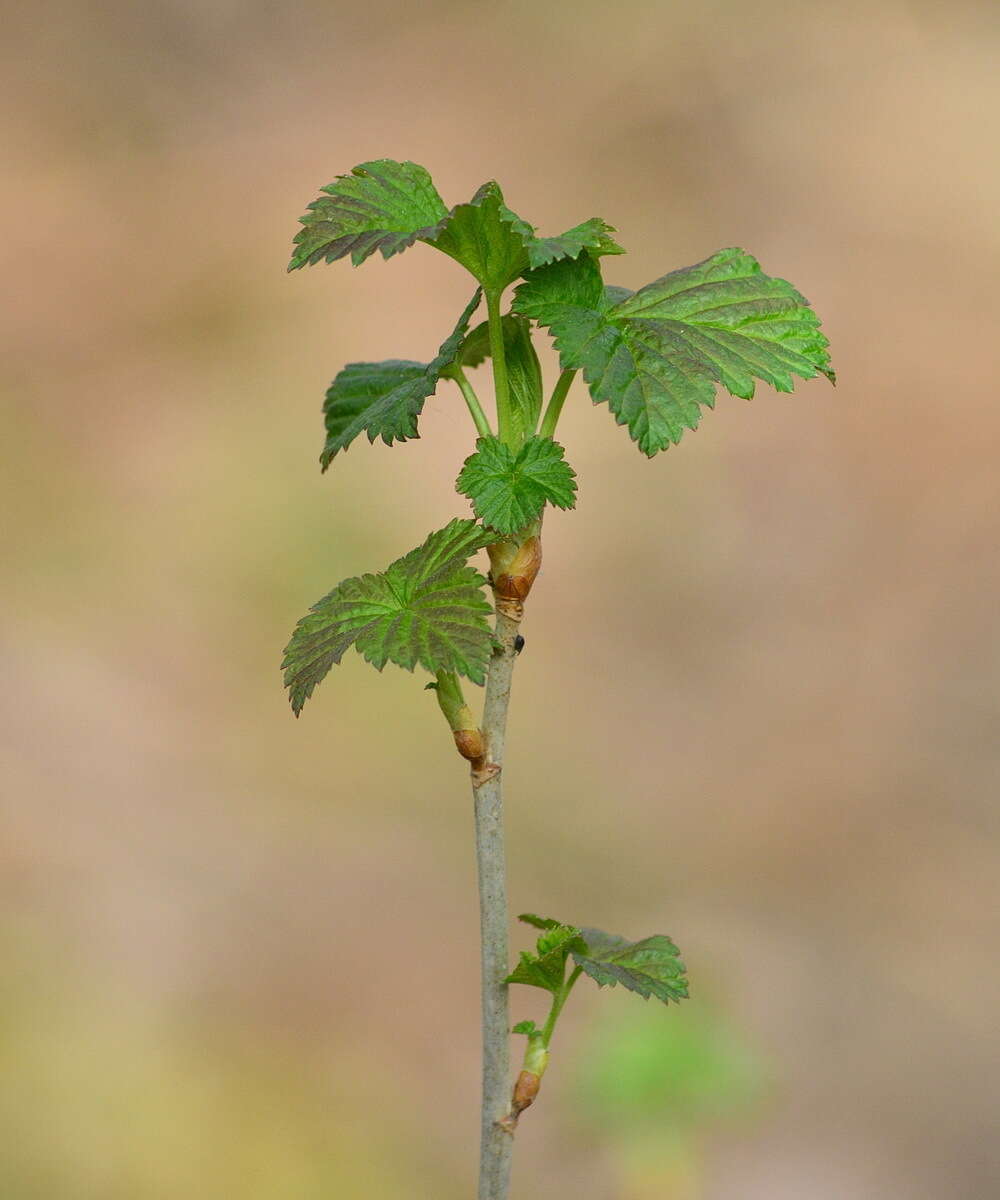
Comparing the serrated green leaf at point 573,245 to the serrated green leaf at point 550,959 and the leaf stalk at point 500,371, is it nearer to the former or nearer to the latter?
the leaf stalk at point 500,371

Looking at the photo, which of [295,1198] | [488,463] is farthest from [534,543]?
[295,1198]

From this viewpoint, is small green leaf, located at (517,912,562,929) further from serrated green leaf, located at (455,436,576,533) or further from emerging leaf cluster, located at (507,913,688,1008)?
serrated green leaf, located at (455,436,576,533)

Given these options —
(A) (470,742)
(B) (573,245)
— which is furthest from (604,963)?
(B) (573,245)

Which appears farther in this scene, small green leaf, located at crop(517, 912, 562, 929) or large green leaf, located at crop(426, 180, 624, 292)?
small green leaf, located at crop(517, 912, 562, 929)

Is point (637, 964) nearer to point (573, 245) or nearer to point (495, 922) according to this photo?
point (495, 922)


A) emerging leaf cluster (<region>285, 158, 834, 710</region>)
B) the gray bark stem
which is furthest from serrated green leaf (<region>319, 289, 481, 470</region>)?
the gray bark stem

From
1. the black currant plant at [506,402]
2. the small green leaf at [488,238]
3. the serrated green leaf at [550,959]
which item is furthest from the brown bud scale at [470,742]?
the small green leaf at [488,238]

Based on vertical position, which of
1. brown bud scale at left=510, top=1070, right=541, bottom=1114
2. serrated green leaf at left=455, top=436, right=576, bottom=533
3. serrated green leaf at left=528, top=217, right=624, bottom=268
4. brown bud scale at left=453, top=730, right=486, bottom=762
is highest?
serrated green leaf at left=528, top=217, right=624, bottom=268
